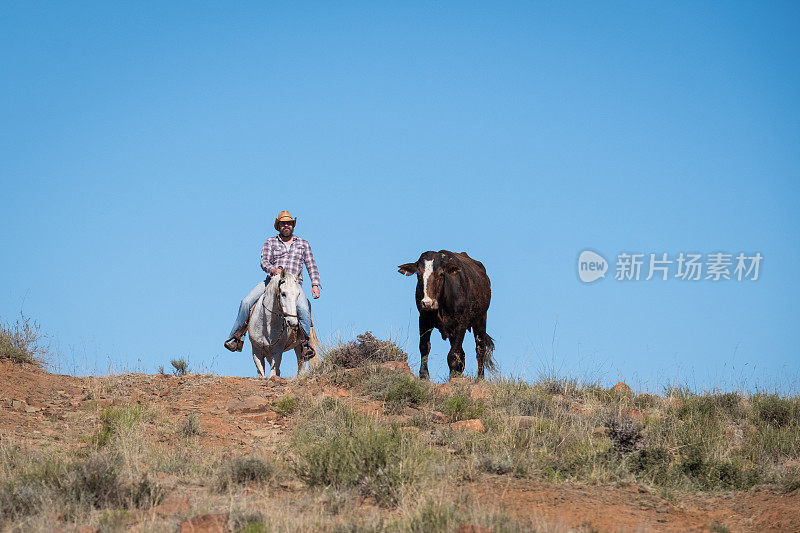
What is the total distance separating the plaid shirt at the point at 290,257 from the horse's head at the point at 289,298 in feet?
2.30

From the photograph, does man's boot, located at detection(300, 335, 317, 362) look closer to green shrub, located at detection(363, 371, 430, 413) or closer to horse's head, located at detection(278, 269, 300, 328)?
horse's head, located at detection(278, 269, 300, 328)

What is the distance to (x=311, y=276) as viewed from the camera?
15.8 m

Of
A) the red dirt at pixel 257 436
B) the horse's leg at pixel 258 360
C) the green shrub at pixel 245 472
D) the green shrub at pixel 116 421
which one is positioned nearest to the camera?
the red dirt at pixel 257 436

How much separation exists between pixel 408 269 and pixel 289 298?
7.84 feet

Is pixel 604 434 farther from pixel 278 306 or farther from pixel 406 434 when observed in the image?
pixel 278 306

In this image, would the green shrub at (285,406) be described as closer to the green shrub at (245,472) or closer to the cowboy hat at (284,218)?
the green shrub at (245,472)

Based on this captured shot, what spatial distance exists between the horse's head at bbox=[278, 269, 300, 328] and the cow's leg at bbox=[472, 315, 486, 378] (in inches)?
169

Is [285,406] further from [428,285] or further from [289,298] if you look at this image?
[428,285]

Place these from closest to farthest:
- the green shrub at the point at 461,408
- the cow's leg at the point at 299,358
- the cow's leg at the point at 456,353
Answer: the green shrub at the point at 461,408, the cow's leg at the point at 456,353, the cow's leg at the point at 299,358

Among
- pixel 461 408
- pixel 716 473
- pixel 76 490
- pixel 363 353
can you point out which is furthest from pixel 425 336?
pixel 76 490

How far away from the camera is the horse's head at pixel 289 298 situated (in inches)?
578

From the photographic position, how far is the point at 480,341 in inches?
693

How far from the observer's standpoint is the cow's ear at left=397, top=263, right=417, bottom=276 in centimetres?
1577

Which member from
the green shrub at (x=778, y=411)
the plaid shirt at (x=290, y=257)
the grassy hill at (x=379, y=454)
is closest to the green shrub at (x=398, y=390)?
the grassy hill at (x=379, y=454)
